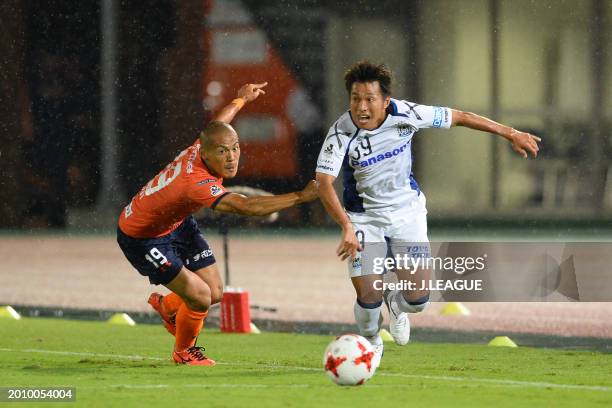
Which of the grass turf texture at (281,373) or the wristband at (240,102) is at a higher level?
the wristband at (240,102)

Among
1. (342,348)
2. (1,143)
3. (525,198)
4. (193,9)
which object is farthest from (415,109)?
(1,143)

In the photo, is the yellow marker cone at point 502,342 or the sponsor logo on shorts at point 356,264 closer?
the sponsor logo on shorts at point 356,264

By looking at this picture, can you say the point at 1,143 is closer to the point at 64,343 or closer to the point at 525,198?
the point at 525,198

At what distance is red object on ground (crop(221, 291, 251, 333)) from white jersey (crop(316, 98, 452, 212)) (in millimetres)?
2791

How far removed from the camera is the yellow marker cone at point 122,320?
530 inches

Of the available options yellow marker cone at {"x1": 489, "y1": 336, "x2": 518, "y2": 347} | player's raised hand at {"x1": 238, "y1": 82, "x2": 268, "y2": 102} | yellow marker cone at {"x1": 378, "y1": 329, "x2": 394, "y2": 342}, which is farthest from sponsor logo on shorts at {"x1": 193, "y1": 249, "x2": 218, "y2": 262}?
yellow marker cone at {"x1": 489, "y1": 336, "x2": 518, "y2": 347}

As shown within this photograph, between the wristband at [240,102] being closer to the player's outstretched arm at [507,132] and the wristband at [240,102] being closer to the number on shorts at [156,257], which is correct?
the number on shorts at [156,257]

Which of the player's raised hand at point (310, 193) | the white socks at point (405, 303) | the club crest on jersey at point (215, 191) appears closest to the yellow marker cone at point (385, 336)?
the white socks at point (405, 303)

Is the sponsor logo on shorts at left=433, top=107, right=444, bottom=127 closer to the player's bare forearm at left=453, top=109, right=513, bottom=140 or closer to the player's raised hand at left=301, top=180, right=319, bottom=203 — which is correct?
the player's bare forearm at left=453, top=109, right=513, bottom=140

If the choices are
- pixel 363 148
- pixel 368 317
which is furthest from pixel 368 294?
pixel 363 148

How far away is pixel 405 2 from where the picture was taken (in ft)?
80.8

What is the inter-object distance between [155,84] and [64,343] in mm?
15521

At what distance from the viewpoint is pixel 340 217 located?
341 inches

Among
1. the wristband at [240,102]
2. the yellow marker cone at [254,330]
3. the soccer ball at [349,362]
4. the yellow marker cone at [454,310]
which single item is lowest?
the yellow marker cone at [454,310]
